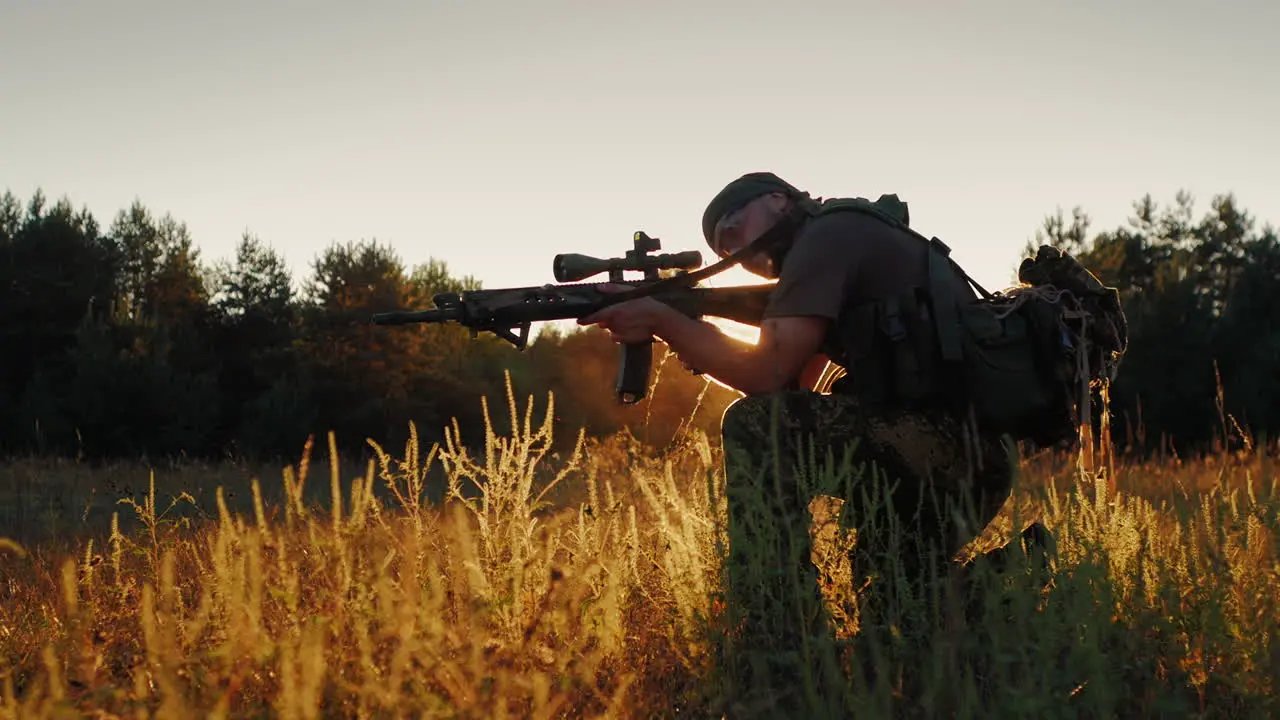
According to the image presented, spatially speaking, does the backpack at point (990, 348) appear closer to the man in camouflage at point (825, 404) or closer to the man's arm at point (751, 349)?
the man in camouflage at point (825, 404)

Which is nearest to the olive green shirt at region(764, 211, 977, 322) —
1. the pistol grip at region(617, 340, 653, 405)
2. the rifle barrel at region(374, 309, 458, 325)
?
the pistol grip at region(617, 340, 653, 405)

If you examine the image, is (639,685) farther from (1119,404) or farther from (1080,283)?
(1119,404)

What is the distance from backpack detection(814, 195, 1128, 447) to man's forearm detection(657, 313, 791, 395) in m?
0.33

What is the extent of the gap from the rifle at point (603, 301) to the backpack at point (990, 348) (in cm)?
A: 53

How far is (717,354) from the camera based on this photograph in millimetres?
4078

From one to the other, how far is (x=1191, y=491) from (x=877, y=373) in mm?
5291

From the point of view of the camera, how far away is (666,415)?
20.3 m

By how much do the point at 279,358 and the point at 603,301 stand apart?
23.3 meters

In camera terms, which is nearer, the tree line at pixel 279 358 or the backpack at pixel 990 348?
the backpack at pixel 990 348

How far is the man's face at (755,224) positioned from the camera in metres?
4.27

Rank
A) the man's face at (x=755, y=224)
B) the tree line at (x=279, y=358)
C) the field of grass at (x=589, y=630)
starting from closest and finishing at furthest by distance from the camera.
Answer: the field of grass at (x=589, y=630) → the man's face at (x=755, y=224) → the tree line at (x=279, y=358)

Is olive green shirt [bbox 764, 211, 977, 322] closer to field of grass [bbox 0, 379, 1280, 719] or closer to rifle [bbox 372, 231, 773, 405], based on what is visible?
rifle [bbox 372, 231, 773, 405]

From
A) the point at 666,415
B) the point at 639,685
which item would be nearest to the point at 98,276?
the point at 666,415

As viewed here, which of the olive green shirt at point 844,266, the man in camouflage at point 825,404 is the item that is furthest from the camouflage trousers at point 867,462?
Result: the olive green shirt at point 844,266
